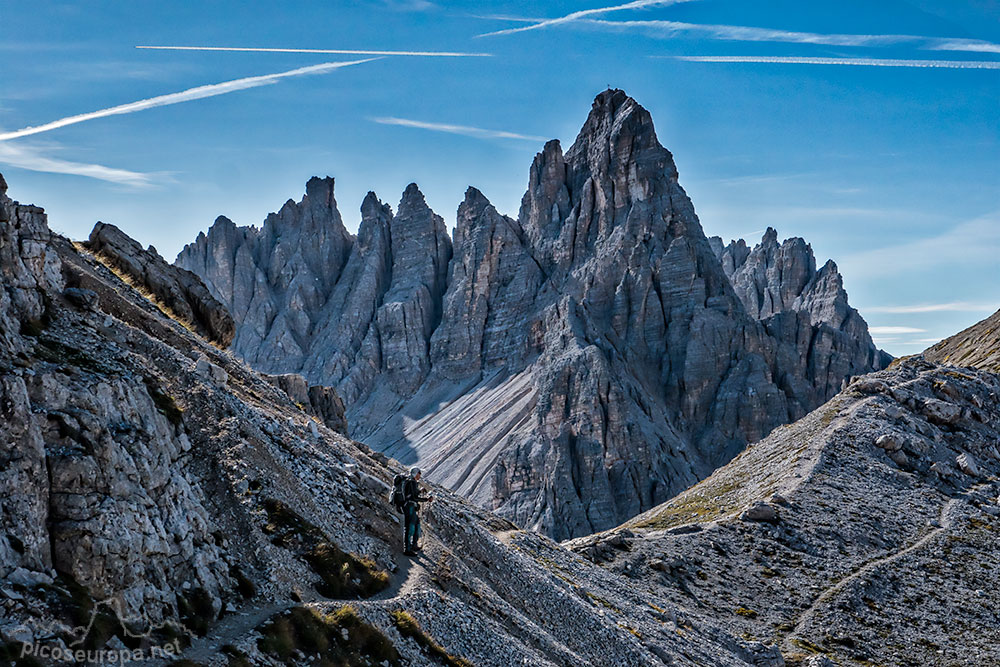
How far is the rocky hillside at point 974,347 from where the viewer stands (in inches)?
4291

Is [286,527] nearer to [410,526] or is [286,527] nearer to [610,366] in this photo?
[410,526]

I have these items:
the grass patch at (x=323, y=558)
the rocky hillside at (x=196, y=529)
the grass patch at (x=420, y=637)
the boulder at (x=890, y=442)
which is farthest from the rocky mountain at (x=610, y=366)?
the grass patch at (x=420, y=637)

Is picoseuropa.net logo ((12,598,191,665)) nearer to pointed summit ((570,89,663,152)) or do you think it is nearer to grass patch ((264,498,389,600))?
grass patch ((264,498,389,600))

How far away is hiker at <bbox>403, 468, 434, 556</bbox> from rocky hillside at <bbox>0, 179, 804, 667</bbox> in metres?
0.55

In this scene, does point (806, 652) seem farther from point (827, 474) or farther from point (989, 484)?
point (989, 484)

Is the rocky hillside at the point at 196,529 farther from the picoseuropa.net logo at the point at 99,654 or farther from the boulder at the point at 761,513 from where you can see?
the boulder at the point at 761,513

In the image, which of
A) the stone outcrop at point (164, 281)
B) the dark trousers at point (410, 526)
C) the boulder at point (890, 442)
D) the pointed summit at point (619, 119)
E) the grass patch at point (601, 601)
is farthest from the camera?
the pointed summit at point (619, 119)

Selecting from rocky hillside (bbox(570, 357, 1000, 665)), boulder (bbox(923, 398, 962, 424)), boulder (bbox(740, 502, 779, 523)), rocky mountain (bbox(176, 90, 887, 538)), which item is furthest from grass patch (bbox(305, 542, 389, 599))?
rocky mountain (bbox(176, 90, 887, 538))

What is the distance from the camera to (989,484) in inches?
2633

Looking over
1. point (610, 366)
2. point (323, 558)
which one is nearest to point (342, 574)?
point (323, 558)

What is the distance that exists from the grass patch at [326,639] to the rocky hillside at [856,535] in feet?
97.5

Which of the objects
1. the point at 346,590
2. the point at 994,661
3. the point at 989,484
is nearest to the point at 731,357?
the point at 989,484

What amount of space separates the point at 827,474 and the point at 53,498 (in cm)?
5838

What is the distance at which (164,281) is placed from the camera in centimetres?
4291
